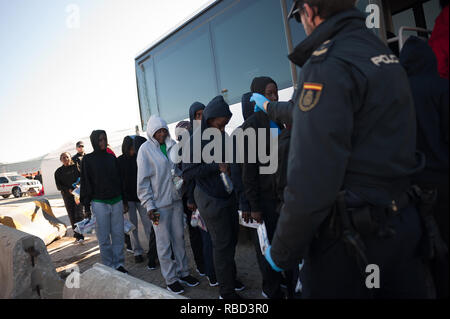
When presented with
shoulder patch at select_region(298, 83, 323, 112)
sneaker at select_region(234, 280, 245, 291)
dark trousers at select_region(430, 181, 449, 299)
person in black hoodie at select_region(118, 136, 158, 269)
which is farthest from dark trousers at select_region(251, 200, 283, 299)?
person in black hoodie at select_region(118, 136, 158, 269)

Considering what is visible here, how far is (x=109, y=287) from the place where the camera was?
1.78 m

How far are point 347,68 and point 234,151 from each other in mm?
1819

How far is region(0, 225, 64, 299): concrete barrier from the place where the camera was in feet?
8.63

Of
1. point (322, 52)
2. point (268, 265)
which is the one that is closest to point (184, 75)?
point (268, 265)

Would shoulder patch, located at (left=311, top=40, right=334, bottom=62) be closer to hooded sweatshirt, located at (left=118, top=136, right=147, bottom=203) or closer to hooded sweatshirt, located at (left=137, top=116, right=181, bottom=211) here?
hooded sweatshirt, located at (left=137, top=116, right=181, bottom=211)

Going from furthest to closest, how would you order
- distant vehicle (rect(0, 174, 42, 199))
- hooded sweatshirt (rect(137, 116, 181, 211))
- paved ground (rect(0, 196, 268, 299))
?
distant vehicle (rect(0, 174, 42, 199)) → hooded sweatshirt (rect(137, 116, 181, 211)) → paved ground (rect(0, 196, 268, 299))

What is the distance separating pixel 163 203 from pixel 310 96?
2738mm

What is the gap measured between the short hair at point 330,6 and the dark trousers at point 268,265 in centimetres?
167

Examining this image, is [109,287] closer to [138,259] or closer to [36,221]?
[138,259]

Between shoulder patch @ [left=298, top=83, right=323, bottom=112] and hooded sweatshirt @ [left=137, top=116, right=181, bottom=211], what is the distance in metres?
2.67

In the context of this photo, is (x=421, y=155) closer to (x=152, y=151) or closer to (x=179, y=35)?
(x=152, y=151)

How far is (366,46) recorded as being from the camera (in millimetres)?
1223
